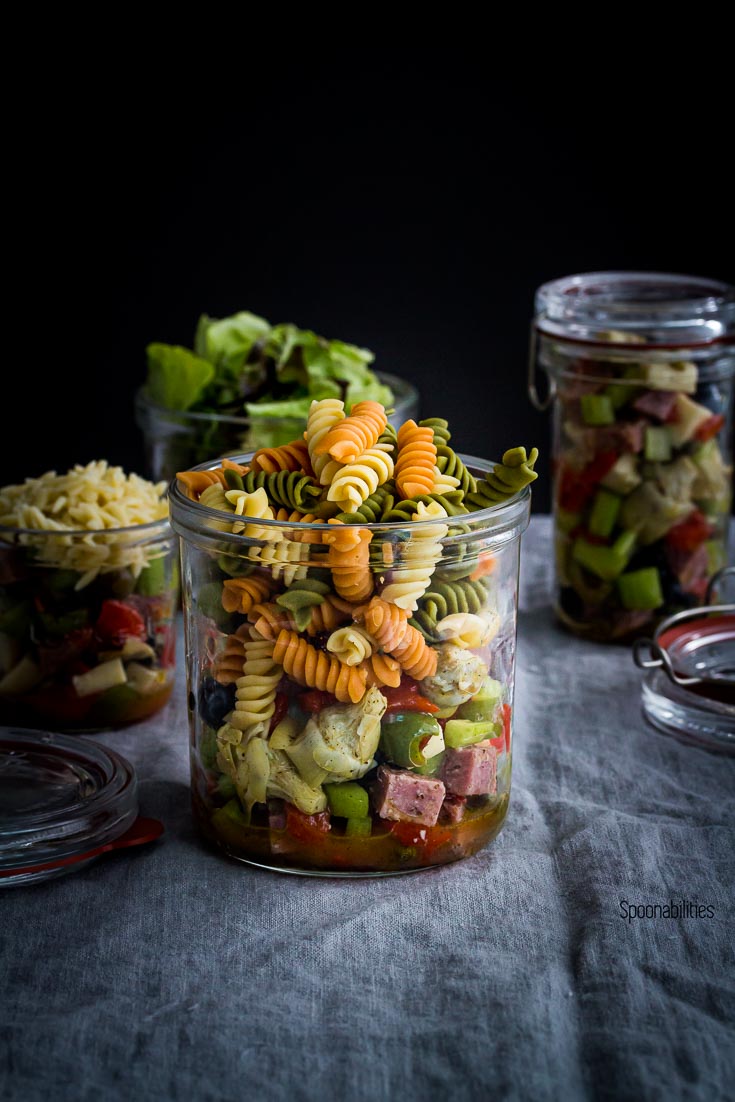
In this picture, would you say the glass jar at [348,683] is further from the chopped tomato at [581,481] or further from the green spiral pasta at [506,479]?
the chopped tomato at [581,481]

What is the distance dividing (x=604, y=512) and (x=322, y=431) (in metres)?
0.77

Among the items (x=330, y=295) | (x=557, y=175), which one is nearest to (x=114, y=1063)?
(x=330, y=295)

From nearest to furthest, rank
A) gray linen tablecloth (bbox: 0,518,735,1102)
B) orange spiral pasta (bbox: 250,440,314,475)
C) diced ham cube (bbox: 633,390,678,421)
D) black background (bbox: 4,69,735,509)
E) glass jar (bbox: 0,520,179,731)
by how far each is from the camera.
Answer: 1. gray linen tablecloth (bbox: 0,518,735,1102)
2. orange spiral pasta (bbox: 250,440,314,475)
3. glass jar (bbox: 0,520,179,731)
4. diced ham cube (bbox: 633,390,678,421)
5. black background (bbox: 4,69,735,509)

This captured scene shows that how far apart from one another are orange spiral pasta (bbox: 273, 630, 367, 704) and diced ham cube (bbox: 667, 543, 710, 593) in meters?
0.88

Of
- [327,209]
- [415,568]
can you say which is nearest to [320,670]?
[415,568]

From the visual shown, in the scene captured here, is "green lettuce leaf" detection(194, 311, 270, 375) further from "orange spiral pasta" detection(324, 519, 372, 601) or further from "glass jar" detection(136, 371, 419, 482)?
"orange spiral pasta" detection(324, 519, 372, 601)

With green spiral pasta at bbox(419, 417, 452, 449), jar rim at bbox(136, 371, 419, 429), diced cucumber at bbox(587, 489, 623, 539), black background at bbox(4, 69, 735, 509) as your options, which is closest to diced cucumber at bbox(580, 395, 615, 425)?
diced cucumber at bbox(587, 489, 623, 539)

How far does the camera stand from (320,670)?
3.95 feet

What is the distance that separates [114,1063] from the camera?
1.04 metres

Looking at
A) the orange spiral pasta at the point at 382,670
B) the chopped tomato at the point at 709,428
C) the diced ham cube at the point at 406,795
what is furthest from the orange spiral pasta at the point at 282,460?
the chopped tomato at the point at 709,428

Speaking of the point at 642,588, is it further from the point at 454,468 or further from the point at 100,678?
the point at 100,678

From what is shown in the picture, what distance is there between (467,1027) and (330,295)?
2.10 meters

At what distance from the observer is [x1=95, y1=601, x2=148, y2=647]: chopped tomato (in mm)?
1607

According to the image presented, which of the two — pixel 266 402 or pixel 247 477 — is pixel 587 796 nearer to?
pixel 247 477
